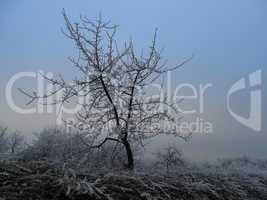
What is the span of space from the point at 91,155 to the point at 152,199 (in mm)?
4276

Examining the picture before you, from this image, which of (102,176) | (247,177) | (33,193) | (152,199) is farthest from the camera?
(247,177)

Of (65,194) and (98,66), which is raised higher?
(98,66)

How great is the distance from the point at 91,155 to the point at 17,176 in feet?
12.7

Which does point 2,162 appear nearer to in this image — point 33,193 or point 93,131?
point 33,193

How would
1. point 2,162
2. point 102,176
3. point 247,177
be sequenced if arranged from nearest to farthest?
point 102,176, point 2,162, point 247,177

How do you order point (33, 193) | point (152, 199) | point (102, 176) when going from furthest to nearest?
point (102, 176), point (152, 199), point (33, 193)

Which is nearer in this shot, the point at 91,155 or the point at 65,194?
the point at 65,194

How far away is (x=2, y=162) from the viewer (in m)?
6.39

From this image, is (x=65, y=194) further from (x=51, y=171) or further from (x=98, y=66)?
(x=98, y=66)

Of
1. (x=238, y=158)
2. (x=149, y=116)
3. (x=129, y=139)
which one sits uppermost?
(x=149, y=116)

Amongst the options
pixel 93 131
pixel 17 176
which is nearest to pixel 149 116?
pixel 93 131

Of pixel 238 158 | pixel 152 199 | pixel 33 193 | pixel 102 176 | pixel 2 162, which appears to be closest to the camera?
pixel 33 193

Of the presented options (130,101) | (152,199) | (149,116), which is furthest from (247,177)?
(152,199)

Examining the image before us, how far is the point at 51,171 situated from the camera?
6039mm
